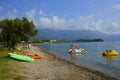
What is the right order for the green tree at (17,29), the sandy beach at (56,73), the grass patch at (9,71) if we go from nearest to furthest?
the grass patch at (9,71) < the sandy beach at (56,73) < the green tree at (17,29)

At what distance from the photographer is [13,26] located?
64875mm

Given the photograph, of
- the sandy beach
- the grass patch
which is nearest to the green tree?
the sandy beach

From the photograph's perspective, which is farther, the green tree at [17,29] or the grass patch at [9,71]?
the green tree at [17,29]

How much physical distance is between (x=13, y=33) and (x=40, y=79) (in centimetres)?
4526

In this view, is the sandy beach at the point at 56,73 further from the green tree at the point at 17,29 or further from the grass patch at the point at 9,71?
the green tree at the point at 17,29

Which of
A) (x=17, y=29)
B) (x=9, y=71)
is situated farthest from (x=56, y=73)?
(x=17, y=29)

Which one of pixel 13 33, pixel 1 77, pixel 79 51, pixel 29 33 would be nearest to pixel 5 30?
pixel 13 33

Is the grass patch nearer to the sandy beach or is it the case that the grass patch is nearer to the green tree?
the sandy beach

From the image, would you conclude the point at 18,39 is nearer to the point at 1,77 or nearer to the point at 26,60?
the point at 26,60

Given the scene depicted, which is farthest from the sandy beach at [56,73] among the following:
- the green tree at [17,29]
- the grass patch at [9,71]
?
the green tree at [17,29]

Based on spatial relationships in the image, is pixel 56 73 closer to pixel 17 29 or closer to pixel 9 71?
pixel 9 71

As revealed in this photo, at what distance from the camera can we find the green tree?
212 ft

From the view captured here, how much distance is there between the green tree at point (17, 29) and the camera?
64500 millimetres

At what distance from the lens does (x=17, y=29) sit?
65312 millimetres
